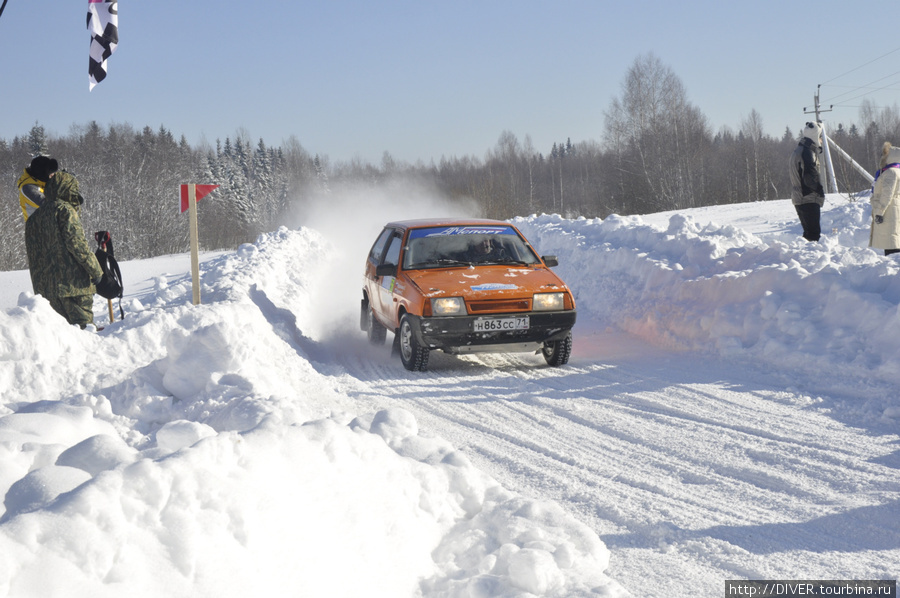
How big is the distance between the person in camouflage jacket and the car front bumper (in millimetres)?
3142

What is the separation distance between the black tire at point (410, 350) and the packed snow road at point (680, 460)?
5.3 inches

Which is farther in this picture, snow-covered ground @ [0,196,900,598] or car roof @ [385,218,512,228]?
car roof @ [385,218,512,228]

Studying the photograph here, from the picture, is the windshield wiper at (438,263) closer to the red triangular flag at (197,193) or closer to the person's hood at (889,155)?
the red triangular flag at (197,193)

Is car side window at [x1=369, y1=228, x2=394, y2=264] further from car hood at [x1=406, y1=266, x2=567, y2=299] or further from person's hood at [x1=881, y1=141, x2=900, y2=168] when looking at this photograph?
person's hood at [x1=881, y1=141, x2=900, y2=168]

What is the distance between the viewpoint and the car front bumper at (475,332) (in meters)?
6.94

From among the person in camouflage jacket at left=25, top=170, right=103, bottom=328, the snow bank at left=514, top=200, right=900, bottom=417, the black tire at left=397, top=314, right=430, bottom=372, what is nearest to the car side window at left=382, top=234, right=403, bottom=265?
the black tire at left=397, top=314, right=430, bottom=372

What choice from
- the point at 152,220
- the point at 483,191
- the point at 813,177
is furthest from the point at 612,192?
the point at 813,177

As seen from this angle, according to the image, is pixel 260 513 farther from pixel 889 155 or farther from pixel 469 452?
pixel 889 155

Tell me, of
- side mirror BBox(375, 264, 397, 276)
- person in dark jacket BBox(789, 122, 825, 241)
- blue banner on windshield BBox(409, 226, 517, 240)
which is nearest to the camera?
side mirror BBox(375, 264, 397, 276)

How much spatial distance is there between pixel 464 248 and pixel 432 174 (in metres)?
85.3

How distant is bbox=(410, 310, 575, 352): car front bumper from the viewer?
6941 millimetres

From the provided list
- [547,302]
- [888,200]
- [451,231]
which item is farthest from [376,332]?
[888,200]

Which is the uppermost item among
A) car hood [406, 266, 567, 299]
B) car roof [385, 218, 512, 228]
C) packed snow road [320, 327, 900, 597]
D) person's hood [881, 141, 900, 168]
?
person's hood [881, 141, 900, 168]

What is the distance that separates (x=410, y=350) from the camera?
7.28 meters
